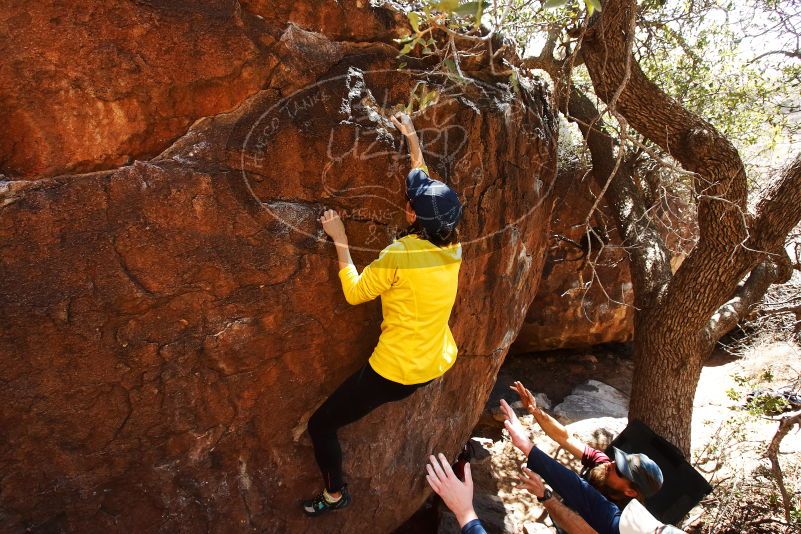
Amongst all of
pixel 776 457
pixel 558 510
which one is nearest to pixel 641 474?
pixel 558 510

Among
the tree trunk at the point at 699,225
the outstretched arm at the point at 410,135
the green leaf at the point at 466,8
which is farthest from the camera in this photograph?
the tree trunk at the point at 699,225

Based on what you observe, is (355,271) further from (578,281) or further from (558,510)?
(578,281)

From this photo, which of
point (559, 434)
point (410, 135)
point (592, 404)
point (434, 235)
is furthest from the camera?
point (592, 404)

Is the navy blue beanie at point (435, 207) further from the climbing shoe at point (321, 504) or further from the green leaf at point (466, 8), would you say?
the climbing shoe at point (321, 504)

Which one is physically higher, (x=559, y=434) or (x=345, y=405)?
(x=345, y=405)

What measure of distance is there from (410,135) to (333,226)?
608 mm

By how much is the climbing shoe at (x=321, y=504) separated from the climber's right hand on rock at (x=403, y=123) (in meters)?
1.88

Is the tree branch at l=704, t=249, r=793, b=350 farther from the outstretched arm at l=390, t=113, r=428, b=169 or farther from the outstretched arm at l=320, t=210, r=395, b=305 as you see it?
the outstretched arm at l=320, t=210, r=395, b=305

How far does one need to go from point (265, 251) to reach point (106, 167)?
731 mm

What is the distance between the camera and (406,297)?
2.38 meters

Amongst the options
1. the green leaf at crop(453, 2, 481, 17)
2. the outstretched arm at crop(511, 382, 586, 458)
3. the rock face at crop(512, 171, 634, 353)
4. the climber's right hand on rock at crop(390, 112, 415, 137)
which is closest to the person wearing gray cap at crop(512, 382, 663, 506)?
the outstretched arm at crop(511, 382, 586, 458)

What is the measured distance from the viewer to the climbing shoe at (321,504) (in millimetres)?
2795

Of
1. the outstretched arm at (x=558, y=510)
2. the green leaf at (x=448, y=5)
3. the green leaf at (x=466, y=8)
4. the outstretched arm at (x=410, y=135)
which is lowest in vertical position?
the outstretched arm at (x=558, y=510)


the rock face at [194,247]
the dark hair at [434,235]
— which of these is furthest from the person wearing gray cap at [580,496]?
the dark hair at [434,235]
